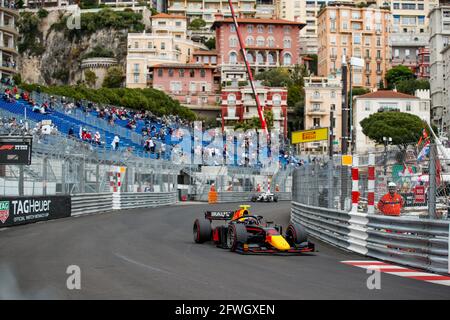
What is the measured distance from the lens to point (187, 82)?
130625mm

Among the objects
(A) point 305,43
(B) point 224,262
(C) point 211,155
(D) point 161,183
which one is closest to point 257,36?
(A) point 305,43

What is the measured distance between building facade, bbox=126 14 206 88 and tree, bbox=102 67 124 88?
135 inches

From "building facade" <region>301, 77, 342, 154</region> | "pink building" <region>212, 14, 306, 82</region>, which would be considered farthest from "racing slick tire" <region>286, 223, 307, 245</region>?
"pink building" <region>212, 14, 306, 82</region>

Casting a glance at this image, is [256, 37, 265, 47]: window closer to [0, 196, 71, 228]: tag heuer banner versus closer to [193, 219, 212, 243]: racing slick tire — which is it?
[0, 196, 71, 228]: tag heuer banner

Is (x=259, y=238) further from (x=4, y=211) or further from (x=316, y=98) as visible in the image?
(x=316, y=98)

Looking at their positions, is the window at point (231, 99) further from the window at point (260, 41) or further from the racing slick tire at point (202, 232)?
the racing slick tire at point (202, 232)

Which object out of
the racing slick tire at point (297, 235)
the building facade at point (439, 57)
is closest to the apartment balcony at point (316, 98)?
the building facade at point (439, 57)

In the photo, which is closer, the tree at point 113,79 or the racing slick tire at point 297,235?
the racing slick tire at point 297,235

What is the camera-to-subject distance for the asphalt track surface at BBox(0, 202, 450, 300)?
938 cm

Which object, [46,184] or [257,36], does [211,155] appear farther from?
[257,36]

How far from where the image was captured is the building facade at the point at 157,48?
13388 centimetres

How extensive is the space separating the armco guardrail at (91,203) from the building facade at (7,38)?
57.8m
